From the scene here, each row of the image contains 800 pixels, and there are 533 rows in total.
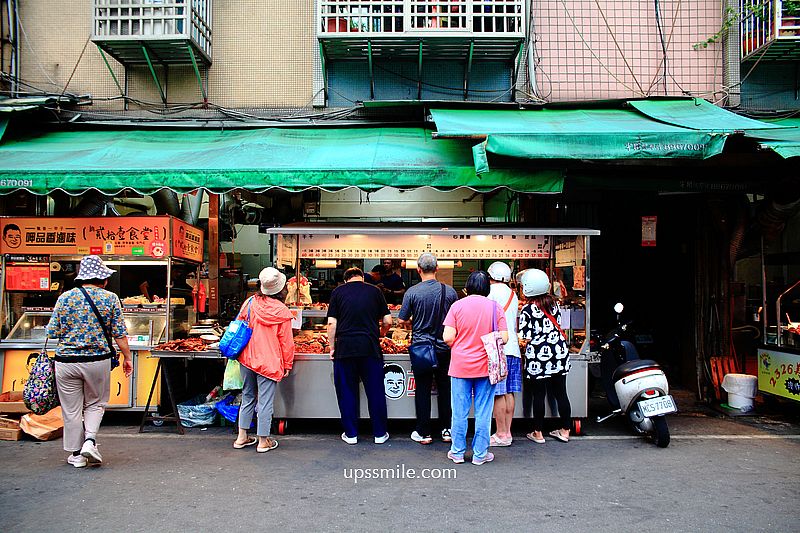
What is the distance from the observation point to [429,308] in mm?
6539

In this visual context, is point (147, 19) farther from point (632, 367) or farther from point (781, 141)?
point (781, 141)

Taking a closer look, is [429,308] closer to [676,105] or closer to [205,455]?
[205,455]

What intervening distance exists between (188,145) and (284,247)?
203 cm

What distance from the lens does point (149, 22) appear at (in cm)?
878

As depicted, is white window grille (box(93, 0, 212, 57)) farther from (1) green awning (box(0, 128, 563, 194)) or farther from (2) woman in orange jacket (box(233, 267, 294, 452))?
(2) woman in orange jacket (box(233, 267, 294, 452))

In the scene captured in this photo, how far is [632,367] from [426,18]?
17.3 feet

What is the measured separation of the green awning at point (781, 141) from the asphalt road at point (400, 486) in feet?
10.1

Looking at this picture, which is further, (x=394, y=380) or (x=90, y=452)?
(x=394, y=380)

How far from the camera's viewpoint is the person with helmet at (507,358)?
6.50 m

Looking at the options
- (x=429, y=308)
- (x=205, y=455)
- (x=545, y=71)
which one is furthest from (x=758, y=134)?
(x=205, y=455)

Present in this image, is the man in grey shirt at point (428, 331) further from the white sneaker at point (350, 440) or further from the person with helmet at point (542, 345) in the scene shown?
the person with helmet at point (542, 345)

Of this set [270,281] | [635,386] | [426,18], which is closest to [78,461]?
[270,281]

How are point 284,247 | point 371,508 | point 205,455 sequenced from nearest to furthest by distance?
point 371,508 → point 205,455 → point 284,247

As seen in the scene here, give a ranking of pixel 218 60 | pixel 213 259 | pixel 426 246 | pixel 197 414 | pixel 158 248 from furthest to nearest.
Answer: pixel 218 60 → pixel 213 259 → pixel 426 246 → pixel 158 248 → pixel 197 414
